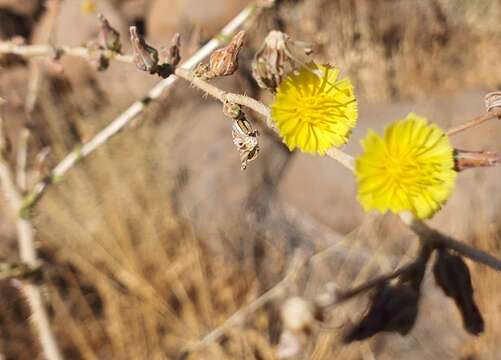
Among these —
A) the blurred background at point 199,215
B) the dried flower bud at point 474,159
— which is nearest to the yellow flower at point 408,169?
the dried flower bud at point 474,159

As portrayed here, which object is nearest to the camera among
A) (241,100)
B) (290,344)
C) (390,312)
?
(241,100)

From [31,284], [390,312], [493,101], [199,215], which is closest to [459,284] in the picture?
[390,312]

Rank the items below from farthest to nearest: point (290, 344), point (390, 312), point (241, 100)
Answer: point (290, 344) < point (390, 312) < point (241, 100)

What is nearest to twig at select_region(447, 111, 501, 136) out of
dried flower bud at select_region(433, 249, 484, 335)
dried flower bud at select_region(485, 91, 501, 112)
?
dried flower bud at select_region(485, 91, 501, 112)

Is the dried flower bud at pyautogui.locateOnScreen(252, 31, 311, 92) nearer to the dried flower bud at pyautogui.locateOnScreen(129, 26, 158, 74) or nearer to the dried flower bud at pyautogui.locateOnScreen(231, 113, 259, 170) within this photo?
the dried flower bud at pyautogui.locateOnScreen(231, 113, 259, 170)

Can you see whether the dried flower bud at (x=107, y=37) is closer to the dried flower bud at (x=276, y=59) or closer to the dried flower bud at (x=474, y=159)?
the dried flower bud at (x=276, y=59)

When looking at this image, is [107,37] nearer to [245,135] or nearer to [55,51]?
[55,51]

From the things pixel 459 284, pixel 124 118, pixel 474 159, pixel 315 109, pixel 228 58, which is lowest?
pixel 459 284
